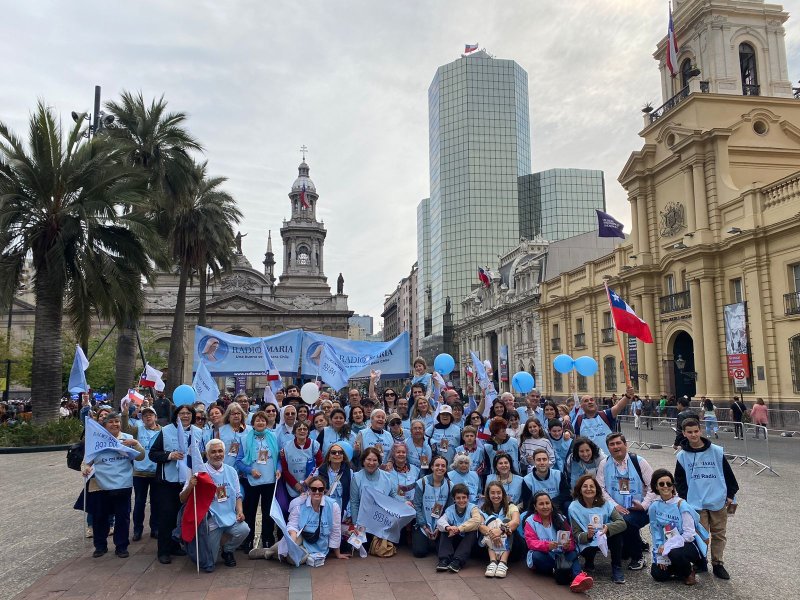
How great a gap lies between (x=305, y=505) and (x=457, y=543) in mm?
1942

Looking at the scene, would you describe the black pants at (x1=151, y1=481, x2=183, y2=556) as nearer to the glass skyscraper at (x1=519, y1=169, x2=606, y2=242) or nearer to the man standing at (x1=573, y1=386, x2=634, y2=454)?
the man standing at (x1=573, y1=386, x2=634, y2=454)

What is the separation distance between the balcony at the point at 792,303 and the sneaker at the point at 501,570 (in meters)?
21.2

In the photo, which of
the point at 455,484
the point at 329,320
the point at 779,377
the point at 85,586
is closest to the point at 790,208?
the point at 779,377

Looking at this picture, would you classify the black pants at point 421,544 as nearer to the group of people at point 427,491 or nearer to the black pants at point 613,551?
the group of people at point 427,491

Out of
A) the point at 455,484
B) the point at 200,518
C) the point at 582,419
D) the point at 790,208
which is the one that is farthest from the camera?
the point at 790,208

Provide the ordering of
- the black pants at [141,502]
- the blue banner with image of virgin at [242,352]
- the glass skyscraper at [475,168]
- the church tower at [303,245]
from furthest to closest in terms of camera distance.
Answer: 1. the glass skyscraper at [475,168]
2. the church tower at [303,245]
3. the blue banner with image of virgin at [242,352]
4. the black pants at [141,502]

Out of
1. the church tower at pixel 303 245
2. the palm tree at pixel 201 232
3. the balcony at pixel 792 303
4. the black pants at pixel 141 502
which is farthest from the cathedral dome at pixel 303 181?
the black pants at pixel 141 502

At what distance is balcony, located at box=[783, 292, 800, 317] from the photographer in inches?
902

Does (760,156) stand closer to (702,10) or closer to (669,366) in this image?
(702,10)

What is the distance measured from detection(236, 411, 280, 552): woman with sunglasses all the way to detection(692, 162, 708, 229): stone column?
1023 inches

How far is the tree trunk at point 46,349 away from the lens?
60.5 ft

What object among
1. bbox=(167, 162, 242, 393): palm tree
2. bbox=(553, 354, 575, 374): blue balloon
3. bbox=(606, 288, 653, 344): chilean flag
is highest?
bbox=(167, 162, 242, 393): palm tree

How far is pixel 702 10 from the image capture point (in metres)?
30.8

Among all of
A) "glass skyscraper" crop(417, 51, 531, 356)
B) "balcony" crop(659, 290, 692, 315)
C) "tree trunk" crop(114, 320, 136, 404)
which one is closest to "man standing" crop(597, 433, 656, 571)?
"tree trunk" crop(114, 320, 136, 404)
